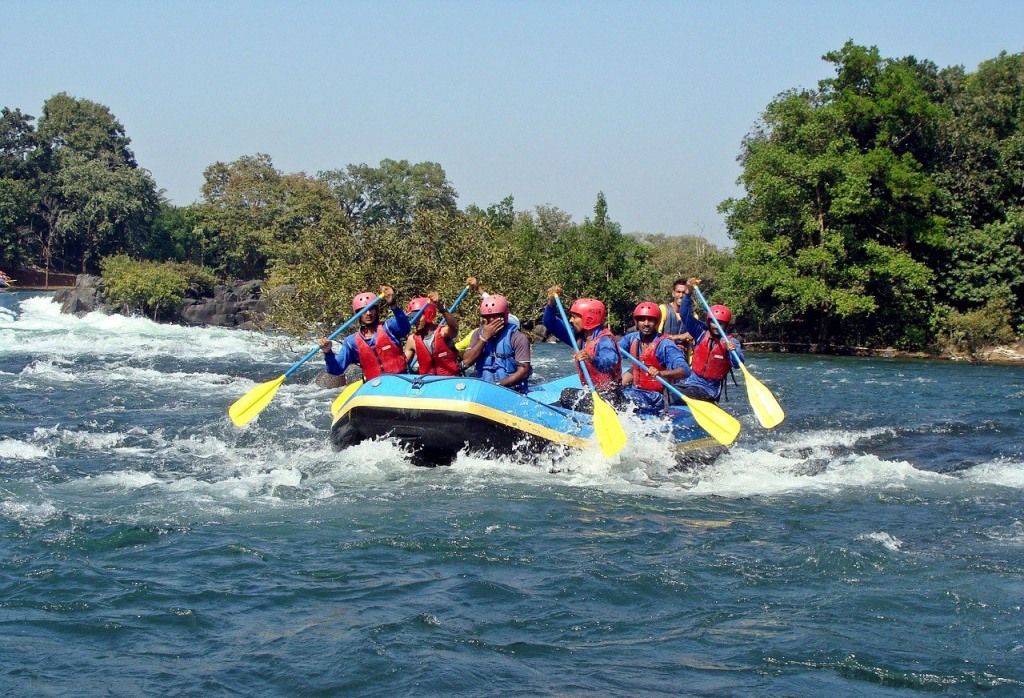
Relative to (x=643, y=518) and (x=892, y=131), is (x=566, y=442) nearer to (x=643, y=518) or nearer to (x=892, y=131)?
(x=643, y=518)

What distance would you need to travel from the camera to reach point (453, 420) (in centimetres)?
997

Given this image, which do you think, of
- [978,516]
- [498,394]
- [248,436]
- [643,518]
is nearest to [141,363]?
[248,436]

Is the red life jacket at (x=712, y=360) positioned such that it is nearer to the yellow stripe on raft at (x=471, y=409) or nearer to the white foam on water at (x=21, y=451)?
the yellow stripe on raft at (x=471, y=409)

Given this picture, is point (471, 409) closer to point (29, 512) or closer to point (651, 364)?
point (651, 364)

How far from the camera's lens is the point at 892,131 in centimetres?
3020

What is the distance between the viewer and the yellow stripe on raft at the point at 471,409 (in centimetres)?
996

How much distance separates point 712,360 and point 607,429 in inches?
85.9

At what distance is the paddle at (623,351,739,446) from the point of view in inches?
402

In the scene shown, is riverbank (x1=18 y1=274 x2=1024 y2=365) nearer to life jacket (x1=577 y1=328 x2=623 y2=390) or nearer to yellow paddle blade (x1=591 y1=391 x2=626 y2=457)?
life jacket (x1=577 y1=328 x2=623 y2=390)

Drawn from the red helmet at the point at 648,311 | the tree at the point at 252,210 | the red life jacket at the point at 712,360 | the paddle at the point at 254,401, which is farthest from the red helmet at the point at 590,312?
the tree at the point at 252,210

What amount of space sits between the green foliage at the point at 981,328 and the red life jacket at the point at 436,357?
21.3 m

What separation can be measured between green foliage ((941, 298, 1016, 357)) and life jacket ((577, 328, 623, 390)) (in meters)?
20.4

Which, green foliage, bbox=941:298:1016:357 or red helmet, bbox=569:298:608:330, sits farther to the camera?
green foliage, bbox=941:298:1016:357

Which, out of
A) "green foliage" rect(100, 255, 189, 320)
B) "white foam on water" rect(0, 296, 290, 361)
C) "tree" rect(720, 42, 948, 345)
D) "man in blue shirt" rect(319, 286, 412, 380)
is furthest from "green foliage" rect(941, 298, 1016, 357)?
"green foliage" rect(100, 255, 189, 320)
